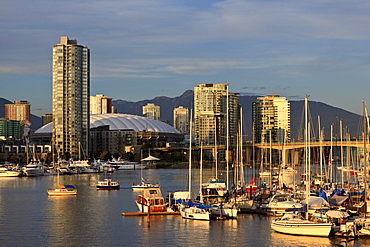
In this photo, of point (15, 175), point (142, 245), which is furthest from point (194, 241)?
point (15, 175)

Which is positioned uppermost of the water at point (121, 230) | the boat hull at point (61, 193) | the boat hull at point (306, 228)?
the boat hull at point (61, 193)

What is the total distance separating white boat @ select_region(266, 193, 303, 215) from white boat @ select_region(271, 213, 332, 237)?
736 cm

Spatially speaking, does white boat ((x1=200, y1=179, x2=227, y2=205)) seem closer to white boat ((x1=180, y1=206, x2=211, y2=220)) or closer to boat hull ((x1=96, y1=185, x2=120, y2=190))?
white boat ((x1=180, y1=206, x2=211, y2=220))

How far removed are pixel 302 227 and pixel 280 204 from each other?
427 inches

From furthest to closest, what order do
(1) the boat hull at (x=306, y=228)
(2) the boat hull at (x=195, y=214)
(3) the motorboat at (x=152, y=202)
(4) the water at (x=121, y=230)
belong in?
(3) the motorboat at (x=152, y=202)
(2) the boat hull at (x=195, y=214)
(4) the water at (x=121, y=230)
(1) the boat hull at (x=306, y=228)

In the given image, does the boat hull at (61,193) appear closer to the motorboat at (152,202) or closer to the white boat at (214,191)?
the white boat at (214,191)

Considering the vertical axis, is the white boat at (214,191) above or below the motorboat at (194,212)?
above

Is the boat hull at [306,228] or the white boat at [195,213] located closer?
the boat hull at [306,228]

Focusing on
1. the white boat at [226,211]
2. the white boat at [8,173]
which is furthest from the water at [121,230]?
the white boat at [8,173]

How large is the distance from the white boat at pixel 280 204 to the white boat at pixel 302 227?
7362 millimetres

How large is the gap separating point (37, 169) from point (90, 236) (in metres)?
93.9

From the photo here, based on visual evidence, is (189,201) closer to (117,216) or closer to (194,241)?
(117,216)

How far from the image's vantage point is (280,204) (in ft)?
182

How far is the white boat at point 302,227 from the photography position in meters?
43.9
